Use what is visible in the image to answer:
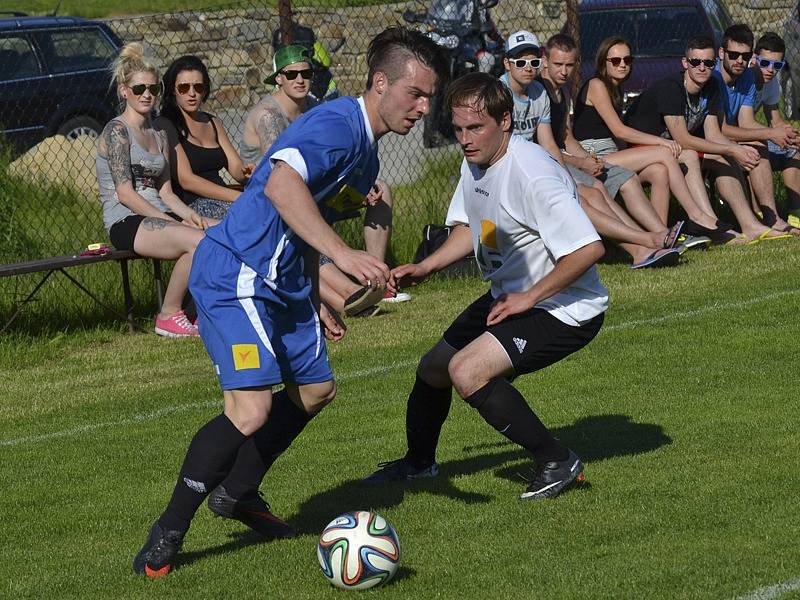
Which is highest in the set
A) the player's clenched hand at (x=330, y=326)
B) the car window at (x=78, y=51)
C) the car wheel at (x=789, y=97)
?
the player's clenched hand at (x=330, y=326)

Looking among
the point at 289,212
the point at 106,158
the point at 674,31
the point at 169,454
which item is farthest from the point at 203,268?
the point at 674,31

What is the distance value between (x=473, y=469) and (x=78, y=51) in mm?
11270

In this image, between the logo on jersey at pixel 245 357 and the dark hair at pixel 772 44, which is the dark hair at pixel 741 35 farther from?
the logo on jersey at pixel 245 357

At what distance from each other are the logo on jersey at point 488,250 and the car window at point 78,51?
1120cm

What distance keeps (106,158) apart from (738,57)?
5.99 metres

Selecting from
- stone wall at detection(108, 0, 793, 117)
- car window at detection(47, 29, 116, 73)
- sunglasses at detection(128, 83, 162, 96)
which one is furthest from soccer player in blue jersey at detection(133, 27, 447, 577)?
stone wall at detection(108, 0, 793, 117)

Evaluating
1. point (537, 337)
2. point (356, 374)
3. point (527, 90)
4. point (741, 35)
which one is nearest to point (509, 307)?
point (537, 337)

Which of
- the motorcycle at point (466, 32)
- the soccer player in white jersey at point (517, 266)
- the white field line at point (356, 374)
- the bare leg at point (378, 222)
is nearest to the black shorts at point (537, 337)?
the soccer player in white jersey at point (517, 266)

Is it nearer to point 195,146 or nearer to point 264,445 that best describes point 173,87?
point 195,146

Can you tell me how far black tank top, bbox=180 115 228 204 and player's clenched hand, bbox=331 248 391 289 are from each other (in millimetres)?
5945

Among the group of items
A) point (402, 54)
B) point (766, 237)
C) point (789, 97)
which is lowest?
point (789, 97)

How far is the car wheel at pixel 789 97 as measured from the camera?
18141mm

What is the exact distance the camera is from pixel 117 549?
214 inches

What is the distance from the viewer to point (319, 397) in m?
5.39
